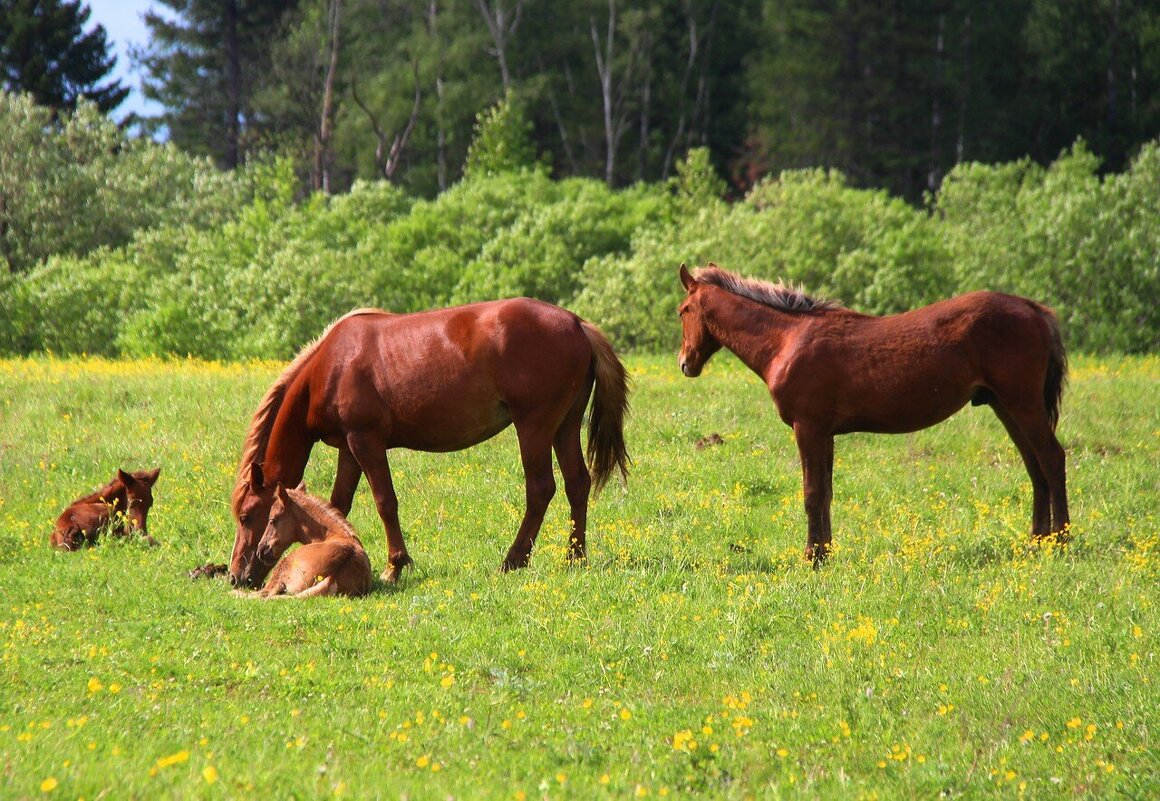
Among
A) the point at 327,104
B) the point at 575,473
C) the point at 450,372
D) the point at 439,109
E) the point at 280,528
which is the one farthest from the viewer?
the point at 439,109

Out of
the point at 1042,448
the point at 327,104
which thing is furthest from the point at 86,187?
the point at 1042,448

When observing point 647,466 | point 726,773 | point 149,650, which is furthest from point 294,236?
point 726,773

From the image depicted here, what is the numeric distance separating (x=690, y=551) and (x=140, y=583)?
191 inches

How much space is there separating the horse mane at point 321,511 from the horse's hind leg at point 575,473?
192 cm

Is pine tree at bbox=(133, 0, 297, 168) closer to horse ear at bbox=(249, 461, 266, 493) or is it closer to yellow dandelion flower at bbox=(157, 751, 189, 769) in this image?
horse ear at bbox=(249, 461, 266, 493)

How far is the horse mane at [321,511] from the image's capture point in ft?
34.6

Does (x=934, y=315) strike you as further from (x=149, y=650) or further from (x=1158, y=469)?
(x=149, y=650)

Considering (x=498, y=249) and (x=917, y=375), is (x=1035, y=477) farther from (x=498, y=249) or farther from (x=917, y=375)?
(x=498, y=249)

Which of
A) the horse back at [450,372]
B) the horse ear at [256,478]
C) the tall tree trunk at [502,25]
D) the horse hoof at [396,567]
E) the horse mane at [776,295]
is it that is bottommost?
the horse hoof at [396,567]

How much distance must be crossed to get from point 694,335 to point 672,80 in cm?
5176

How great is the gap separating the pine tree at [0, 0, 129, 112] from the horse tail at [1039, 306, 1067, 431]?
174 feet

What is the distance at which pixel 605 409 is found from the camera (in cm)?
1147

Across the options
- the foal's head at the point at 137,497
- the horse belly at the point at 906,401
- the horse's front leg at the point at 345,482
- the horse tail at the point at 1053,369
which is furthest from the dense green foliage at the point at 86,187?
the horse tail at the point at 1053,369

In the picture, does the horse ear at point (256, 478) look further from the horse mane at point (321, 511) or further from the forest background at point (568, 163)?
the forest background at point (568, 163)
